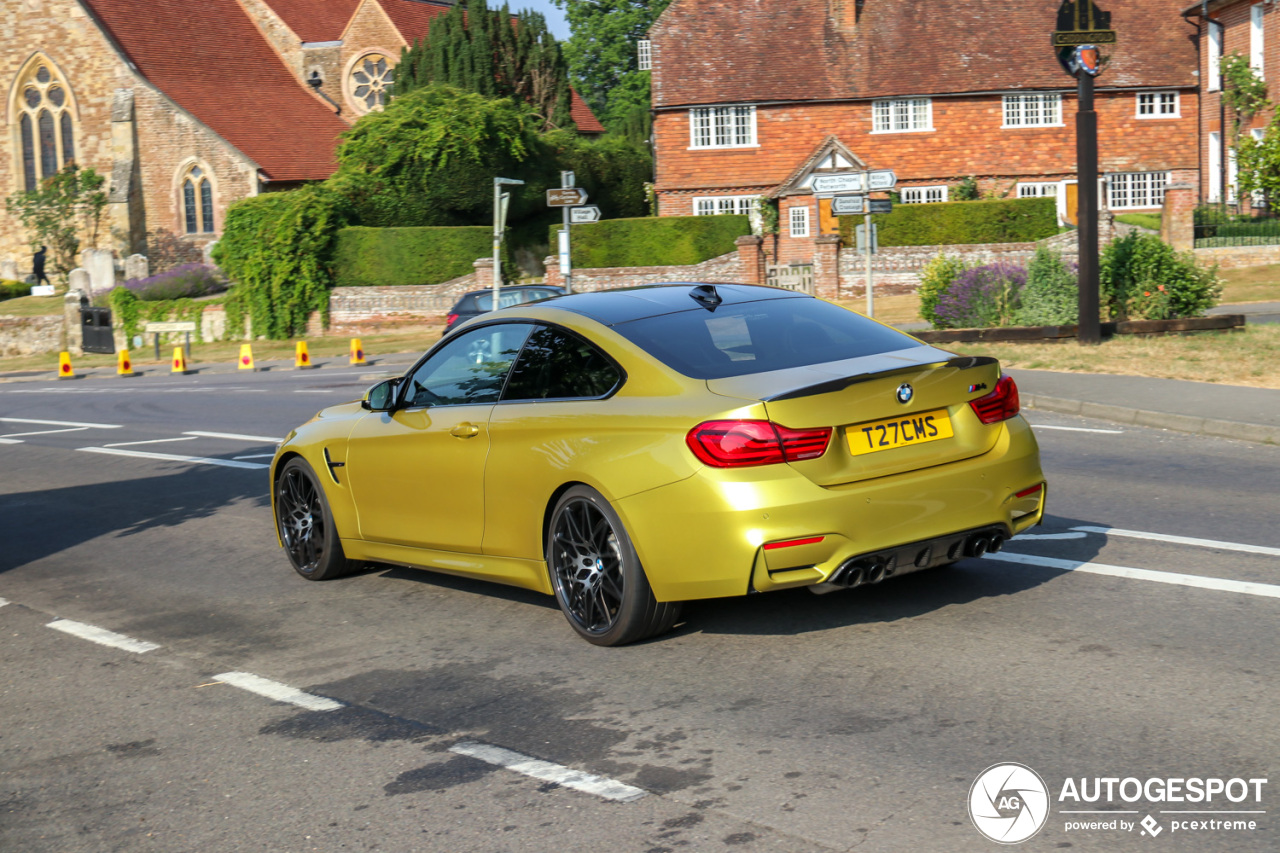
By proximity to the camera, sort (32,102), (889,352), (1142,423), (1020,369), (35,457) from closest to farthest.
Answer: (889,352) < (1142,423) < (35,457) < (1020,369) < (32,102)

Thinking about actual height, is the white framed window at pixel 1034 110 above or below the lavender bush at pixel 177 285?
above

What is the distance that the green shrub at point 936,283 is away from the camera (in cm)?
2144

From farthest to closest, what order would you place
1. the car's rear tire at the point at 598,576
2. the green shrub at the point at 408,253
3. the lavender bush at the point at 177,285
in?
1. the lavender bush at the point at 177,285
2. the green shrub at the point at 408,253
3. the car's rear tire at the point at 598,576

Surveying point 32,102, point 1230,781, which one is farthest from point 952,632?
point 32,102

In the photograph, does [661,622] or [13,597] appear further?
[13,597]

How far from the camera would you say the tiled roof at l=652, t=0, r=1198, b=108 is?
47.4m

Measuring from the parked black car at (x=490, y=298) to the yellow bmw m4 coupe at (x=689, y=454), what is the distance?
18.9m

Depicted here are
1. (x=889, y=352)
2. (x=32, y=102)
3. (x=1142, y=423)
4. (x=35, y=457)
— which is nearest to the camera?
(x=889, y=352)

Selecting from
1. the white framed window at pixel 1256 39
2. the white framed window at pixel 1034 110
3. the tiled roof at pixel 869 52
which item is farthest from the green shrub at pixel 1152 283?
the white framed window at pixel 1034 110

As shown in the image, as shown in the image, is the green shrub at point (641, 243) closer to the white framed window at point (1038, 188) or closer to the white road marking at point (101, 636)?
the white framed window at point (1038, 188)

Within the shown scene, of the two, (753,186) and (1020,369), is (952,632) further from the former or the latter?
(753,186)

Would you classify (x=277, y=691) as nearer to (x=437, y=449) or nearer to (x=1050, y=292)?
(x=437, y=449)

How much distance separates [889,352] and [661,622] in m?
1.61

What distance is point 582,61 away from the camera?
83.2 m
